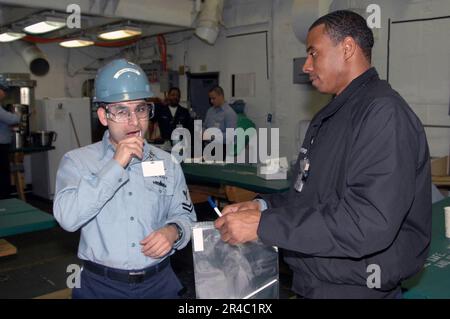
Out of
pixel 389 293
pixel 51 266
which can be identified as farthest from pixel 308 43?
pixel 51 266

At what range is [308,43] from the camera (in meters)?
1.63

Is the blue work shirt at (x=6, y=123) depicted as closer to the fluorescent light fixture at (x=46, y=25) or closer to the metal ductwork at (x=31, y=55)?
the fluorescent light fixture at (x=46, y=25)

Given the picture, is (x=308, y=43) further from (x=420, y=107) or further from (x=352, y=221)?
(x=420, y=107)

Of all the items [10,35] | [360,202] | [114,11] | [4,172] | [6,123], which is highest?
[114,11]

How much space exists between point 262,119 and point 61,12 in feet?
12.1

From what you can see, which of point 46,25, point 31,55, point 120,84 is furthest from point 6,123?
point 120,84

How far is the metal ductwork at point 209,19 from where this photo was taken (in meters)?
7.16

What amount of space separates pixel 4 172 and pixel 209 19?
163 inches

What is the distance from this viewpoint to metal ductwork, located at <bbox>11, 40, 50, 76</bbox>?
25.9ft

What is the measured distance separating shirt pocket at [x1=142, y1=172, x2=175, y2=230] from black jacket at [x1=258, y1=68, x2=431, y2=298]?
1.85 feet

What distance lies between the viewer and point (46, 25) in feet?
21.0

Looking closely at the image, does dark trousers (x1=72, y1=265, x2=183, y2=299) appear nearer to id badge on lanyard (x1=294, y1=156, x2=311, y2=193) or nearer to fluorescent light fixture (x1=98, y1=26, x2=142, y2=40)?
id badge on lanyard (x1=294, y1=156, x2=311, y2=193)

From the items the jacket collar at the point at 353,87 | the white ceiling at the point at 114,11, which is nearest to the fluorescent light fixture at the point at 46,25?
the white ceiling at the point at 114,11

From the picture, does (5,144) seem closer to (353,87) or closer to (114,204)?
(114,204)
